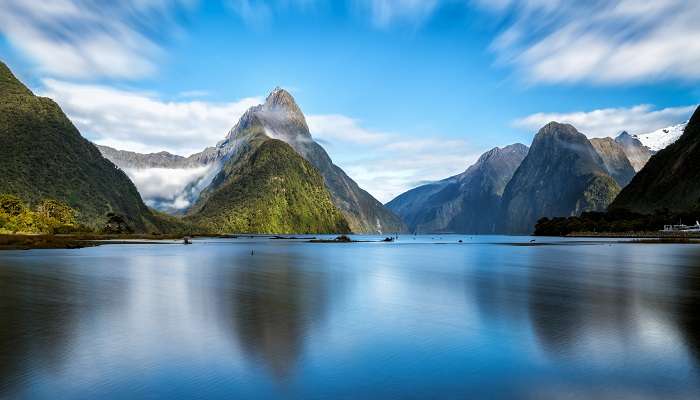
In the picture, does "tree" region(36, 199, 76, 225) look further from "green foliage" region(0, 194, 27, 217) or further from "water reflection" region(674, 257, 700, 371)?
"water reflection" region(674, 257, 700, 371)

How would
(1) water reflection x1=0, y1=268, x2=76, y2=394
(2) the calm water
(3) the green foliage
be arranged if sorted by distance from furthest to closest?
(3) the green foliage, (1) water reflection x1=0, y1=268, x2=76, y2=394, (2) the calm water

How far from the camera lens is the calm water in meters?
16.3

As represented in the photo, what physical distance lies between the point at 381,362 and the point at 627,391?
8.27 meters

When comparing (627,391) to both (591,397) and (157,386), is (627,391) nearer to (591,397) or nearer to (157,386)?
(591,397)

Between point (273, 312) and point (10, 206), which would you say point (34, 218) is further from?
point (273, 312)

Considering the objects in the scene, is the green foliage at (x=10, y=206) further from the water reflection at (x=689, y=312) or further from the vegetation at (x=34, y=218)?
the water reflection at (x=689, y=312)

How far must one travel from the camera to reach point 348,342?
23484mm

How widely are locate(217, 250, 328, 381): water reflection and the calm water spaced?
0.44ft

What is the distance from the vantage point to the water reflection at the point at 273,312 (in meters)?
21.0

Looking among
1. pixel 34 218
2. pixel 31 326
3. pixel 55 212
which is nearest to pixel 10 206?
pixel 34 218

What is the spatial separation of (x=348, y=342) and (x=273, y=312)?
9619 mm

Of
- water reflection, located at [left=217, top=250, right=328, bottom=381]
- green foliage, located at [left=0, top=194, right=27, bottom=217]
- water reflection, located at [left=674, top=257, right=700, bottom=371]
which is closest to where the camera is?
water reflection, located at [left=217, top=250, right=328, bottom=381]

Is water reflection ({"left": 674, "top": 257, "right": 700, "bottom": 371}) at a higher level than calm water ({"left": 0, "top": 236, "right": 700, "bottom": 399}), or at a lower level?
higher

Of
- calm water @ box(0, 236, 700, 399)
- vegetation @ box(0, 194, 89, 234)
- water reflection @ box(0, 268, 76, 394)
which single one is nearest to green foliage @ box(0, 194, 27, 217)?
vegetation @ box(0, 194, 89, 234)
